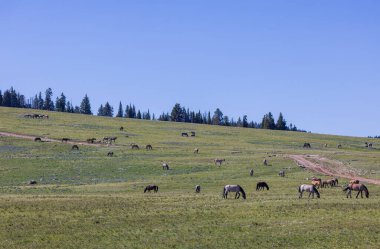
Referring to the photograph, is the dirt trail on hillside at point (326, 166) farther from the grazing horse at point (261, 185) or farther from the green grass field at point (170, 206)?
the grazing horse at point (261, 185)

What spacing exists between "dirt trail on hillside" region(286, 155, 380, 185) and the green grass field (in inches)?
76.6

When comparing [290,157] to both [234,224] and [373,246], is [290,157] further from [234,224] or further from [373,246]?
[373,246]

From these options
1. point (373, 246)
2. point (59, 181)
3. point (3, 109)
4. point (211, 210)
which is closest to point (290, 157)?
point (59, 181)

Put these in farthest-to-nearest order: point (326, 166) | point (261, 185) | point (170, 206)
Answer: point (326, 166), point (261, 185), point (170, 206)

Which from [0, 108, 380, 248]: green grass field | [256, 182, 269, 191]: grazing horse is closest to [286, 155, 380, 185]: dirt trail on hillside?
[0, 108, 380, 248]: green grass field

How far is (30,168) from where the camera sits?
7450cm

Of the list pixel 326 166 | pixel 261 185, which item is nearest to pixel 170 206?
pixel 261 185

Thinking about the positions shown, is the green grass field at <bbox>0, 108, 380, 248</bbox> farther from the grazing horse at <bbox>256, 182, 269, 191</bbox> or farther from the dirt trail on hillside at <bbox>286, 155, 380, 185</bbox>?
the dirt trail on hillside at <bbox>286, 155, 380, 185</bbox>

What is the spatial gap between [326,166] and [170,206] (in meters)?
41.9

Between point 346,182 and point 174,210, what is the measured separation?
27.3 m

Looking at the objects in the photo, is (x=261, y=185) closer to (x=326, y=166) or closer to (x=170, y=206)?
(x=170, y=206)

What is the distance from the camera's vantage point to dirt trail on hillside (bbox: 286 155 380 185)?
67938 millimetres

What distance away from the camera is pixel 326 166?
76.7 metres

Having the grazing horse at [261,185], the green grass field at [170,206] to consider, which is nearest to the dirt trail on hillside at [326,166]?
the green grass field at [170,206]
